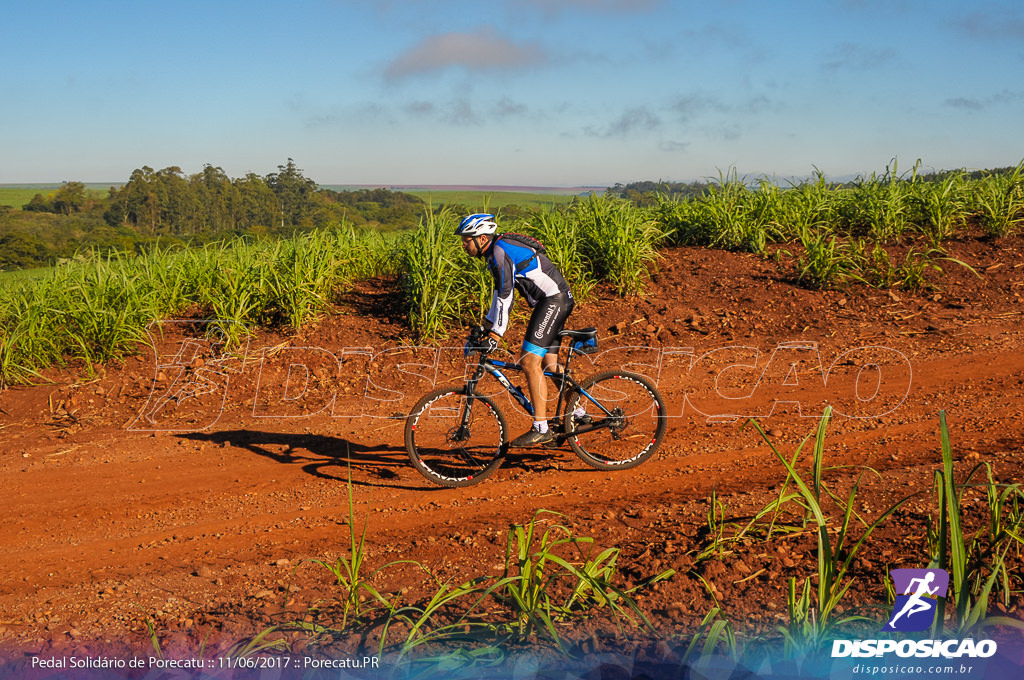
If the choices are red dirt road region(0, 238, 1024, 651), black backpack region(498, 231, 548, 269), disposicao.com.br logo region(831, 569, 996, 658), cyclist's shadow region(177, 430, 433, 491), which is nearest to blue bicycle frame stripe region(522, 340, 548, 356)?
black backpack region(498, 231, 548, 269)

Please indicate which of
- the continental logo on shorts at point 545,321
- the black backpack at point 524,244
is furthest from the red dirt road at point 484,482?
the black backpack at point 524,244

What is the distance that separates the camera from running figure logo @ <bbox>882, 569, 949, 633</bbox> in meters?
2.91

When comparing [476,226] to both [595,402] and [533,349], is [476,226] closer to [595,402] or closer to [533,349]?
[533,349]

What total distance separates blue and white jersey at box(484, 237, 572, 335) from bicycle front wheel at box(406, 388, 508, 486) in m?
0.66

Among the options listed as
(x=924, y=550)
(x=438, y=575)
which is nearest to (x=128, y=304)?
(x=438, y=575)

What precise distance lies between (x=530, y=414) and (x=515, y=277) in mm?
1187

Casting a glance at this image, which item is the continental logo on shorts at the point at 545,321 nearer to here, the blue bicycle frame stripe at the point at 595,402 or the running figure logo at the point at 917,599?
the blue bicycle frame stripe at the point at 595,402

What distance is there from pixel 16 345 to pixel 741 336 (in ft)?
28.5

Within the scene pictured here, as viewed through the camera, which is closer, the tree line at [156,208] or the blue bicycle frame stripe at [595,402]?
the blue bicycle frame stripe at [595,402]

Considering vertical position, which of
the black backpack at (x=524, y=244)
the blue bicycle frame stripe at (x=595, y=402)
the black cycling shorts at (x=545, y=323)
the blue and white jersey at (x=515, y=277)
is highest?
the black backpack at (x=524, y=244)

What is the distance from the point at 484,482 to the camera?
5.79 metres

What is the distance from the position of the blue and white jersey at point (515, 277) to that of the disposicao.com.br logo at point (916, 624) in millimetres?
3178

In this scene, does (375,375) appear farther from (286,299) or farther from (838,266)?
(838,266)

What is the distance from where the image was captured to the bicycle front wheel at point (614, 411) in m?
5.85
